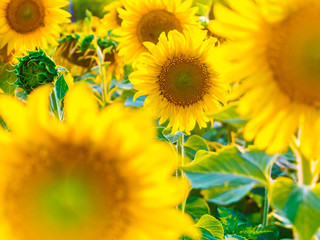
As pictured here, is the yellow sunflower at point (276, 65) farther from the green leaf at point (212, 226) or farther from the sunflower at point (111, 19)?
the sunflower at point (111, 19)

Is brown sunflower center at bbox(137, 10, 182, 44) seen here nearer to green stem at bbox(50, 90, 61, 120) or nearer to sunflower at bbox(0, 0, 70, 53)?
sunflower at bbox(0, 0, 70, 53)

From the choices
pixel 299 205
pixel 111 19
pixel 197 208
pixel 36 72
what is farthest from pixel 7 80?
pixel 299 205

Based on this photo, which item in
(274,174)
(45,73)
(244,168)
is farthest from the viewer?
(274,174)

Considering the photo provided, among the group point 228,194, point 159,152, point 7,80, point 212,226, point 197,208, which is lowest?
point 197,208

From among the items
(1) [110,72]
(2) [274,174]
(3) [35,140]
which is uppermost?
(3) [35,140]

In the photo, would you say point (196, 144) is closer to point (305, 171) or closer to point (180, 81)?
point (180, 81)

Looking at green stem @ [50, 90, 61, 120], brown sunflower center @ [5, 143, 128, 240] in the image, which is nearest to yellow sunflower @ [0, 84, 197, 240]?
brown sunflower center @ [5, 143, 128, 240]

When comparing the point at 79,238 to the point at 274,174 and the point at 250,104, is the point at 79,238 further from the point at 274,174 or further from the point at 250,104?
the point at 274,174

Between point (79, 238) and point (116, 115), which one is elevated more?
A: point (116, 115)

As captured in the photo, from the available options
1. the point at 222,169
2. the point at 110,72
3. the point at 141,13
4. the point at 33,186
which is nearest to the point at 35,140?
the point at 33,186
